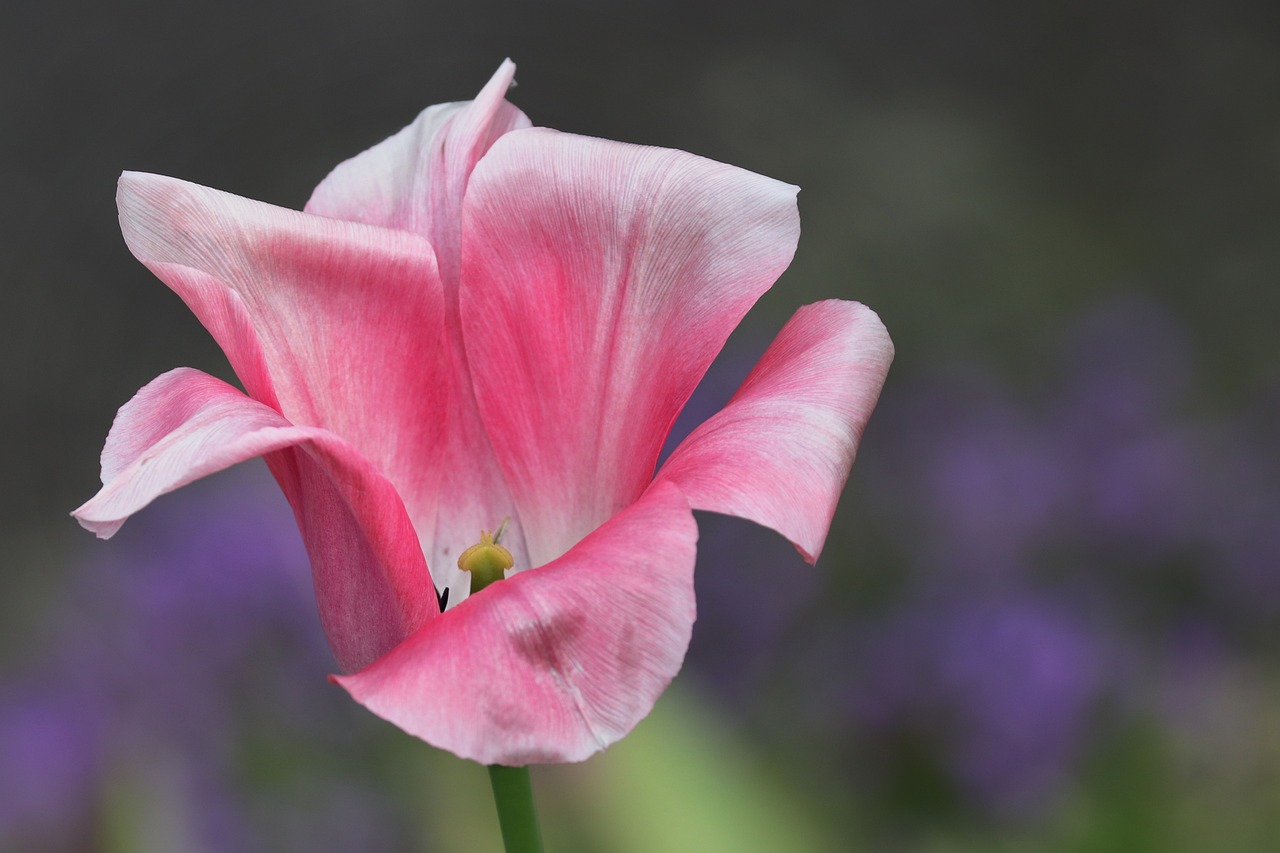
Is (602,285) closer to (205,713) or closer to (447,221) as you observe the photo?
(447,221)

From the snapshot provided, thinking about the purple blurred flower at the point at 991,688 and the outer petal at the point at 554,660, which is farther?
the purple blurred flower at the point at 991,688

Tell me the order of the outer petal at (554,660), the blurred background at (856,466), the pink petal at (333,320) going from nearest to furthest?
1. the outer petal at (554,660)
2. the pink petal at (333,320)
3. the blurred background at (856,466)

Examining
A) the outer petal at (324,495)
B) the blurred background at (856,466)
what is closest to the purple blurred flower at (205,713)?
the blurred background at (856,466)

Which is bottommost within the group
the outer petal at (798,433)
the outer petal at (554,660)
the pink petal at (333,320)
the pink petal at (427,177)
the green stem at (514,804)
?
the green stem at (514,804)

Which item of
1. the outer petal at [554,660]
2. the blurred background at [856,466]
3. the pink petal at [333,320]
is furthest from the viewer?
the blurred background at [856,466]

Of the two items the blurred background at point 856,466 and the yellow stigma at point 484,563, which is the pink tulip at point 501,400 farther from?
the blurred background at point 856,466

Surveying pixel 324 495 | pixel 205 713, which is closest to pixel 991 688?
pixel 205 713

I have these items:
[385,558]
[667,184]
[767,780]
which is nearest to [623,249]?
[667,184]
